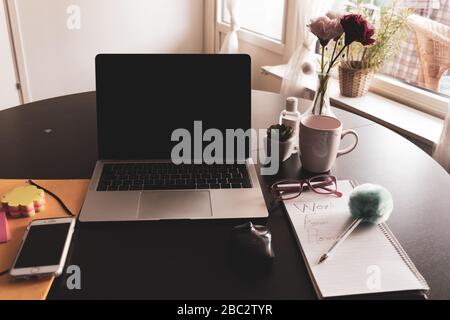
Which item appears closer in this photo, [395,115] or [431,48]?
[395,115]

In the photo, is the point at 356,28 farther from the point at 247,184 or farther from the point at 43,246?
the point at 43,246

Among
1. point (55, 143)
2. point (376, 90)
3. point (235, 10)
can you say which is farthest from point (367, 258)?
point (235, 10)

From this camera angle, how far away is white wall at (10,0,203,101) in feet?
8.51

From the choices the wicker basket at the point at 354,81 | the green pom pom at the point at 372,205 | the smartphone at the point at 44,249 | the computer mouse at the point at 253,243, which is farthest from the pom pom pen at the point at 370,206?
the wicker basket at the point at 354,81

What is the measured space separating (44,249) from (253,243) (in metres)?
0.35

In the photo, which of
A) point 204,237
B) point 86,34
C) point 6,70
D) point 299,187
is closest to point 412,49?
point 299,187

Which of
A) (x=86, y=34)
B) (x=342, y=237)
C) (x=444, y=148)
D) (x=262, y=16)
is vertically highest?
(x=262, y=16)

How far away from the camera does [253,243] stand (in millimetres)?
701

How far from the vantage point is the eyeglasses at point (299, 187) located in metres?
0.91

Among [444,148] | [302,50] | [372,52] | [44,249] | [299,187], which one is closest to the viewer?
[44,249]

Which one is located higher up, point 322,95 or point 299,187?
point 322,95

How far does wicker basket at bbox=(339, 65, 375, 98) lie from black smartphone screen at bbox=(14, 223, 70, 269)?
5.00 feet
